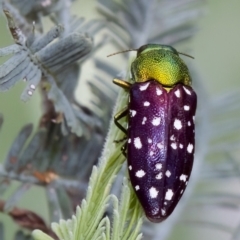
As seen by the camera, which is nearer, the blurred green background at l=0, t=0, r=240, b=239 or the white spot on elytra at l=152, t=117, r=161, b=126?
the white spot on elytra at l=152, t=117, r=161, b=126

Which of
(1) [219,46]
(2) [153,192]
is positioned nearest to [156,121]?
(2) [153,192]

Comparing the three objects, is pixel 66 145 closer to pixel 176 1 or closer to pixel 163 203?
pixel 163 203

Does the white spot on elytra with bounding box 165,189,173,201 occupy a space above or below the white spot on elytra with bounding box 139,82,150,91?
below

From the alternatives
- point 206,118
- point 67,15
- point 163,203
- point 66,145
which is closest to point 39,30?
point 67,15

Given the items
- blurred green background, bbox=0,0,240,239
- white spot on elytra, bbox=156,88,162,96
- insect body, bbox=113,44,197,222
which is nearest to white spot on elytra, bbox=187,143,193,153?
insect body, bbox=113,44,197,222

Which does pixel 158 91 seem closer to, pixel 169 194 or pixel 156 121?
pixel 156 121

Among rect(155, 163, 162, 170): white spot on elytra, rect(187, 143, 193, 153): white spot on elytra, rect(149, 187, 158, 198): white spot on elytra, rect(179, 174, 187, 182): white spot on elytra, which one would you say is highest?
rect(187, 143, 193, 153): white spot on elytra

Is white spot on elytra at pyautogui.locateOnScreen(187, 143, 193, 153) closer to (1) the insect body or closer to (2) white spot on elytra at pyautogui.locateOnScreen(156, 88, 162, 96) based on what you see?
(1) the insect body
